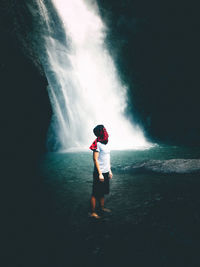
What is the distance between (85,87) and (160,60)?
12.1m

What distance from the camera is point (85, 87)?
3047 cm

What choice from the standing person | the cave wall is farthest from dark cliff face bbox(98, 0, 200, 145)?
the standing person

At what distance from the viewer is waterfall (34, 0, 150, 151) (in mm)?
24141

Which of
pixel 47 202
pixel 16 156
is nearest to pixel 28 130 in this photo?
pixel 16 156

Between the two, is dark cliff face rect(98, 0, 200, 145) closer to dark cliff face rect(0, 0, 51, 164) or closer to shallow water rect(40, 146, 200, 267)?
dark cliff face rect(0, 0, 51, 164)

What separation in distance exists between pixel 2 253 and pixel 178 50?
27.7 meters

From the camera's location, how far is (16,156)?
1312 cm

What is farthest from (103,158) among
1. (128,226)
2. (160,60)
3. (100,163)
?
(160,60)

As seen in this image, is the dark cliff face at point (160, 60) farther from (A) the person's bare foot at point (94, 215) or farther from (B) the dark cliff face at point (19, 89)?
(A) the person's bare foot at point (94, 215)

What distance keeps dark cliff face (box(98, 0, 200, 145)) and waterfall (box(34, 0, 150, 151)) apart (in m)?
2.38

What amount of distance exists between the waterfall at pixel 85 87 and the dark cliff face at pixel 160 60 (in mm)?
2375

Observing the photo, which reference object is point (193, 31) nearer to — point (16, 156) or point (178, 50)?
point (178, 50)

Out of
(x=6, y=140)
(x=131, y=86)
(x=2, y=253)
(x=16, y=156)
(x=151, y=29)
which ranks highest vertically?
(x=151, y=29)

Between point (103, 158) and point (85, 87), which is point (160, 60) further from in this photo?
point (103, 158)
